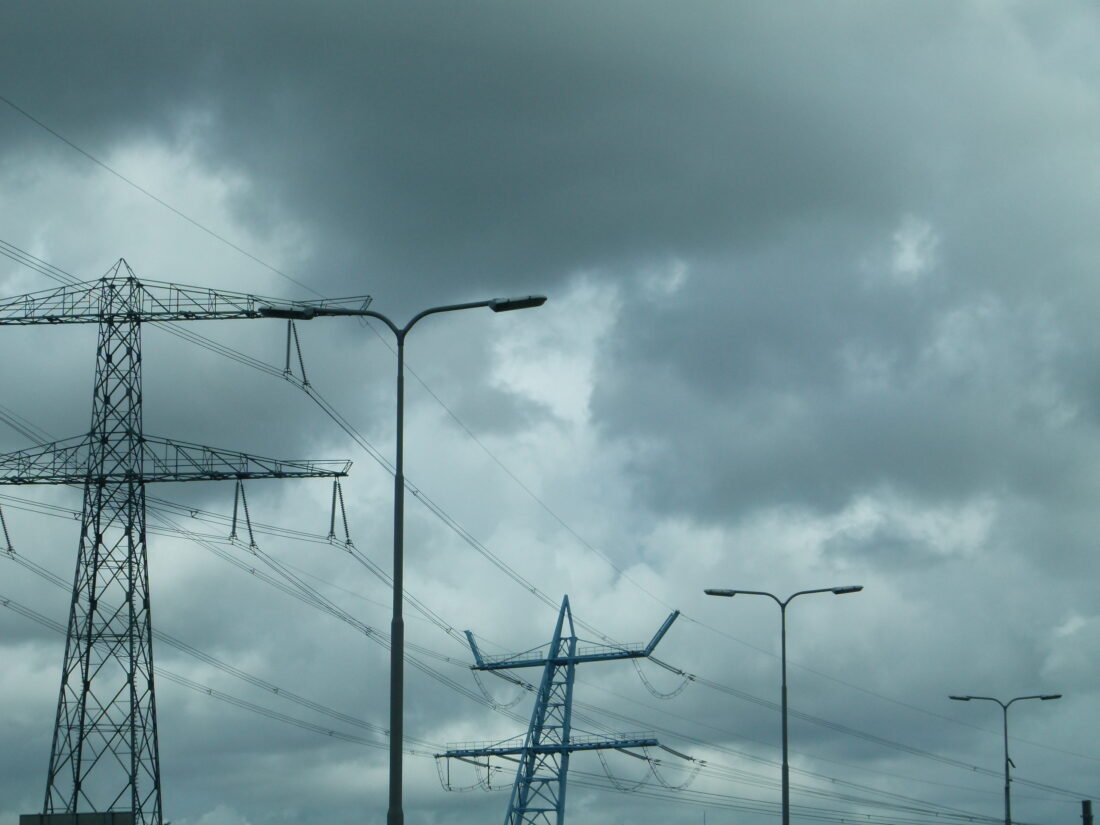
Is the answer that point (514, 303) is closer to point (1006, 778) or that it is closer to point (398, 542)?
point (398, 542)

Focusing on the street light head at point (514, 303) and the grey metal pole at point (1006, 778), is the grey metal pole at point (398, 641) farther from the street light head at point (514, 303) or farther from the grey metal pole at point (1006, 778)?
the grey metal pole at point (1006, 778)

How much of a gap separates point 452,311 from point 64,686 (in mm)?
35655

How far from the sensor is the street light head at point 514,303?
146 feet

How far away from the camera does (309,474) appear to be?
7681 cm

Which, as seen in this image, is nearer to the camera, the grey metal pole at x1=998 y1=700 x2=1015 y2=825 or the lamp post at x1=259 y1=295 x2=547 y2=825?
the lamp post at x1=259 y1=295 x2=547 y2=825

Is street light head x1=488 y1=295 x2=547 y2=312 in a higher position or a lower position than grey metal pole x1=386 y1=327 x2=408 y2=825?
higher

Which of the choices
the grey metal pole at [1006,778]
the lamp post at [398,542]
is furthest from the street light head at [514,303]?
the grey metal pole at [1006,778]

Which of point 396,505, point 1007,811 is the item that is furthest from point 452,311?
point 1007,811

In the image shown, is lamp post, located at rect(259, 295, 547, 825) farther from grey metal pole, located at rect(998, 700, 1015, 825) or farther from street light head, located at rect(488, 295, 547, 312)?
grey metal pole, located at rect(998, 700, 1015, 825)

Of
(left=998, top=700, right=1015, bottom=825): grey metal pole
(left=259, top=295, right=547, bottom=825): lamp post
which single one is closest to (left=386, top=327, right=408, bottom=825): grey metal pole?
(left=259, top=295, right=547, bottom=825): lamp post

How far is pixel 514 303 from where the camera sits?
4481 centimetres

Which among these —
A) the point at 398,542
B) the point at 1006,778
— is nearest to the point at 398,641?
the point at 398,542

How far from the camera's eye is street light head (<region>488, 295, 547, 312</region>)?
4442 cm

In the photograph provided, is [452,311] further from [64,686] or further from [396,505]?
Answer: [64,686]
